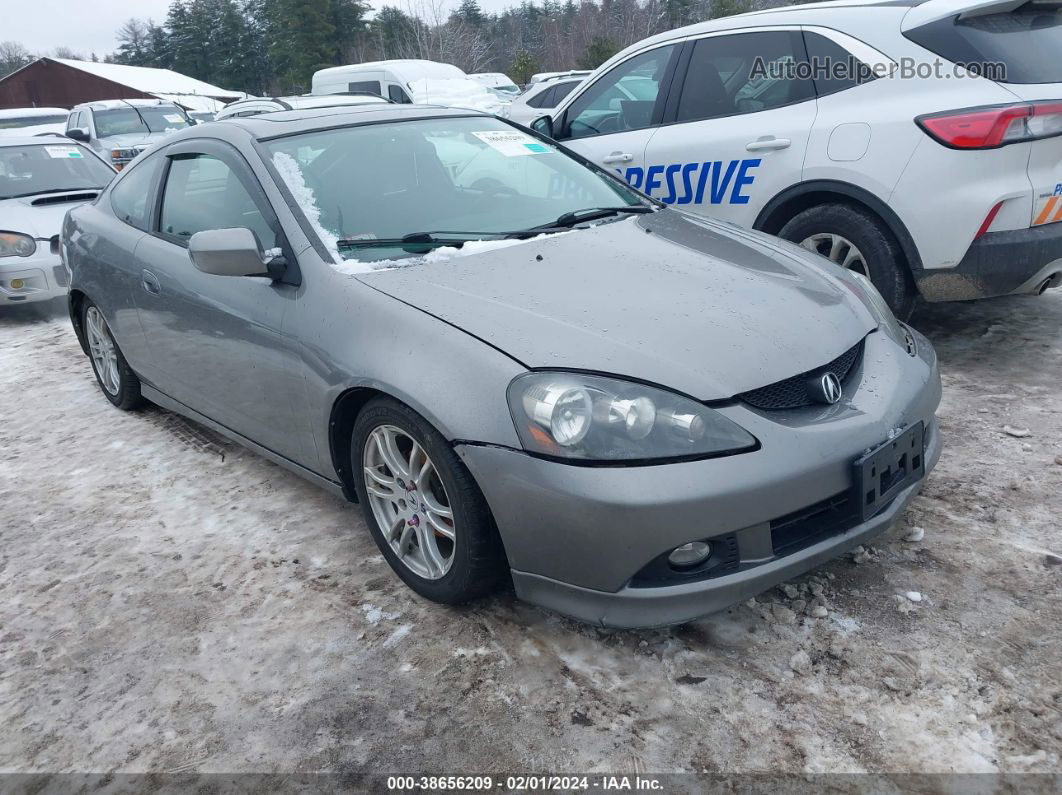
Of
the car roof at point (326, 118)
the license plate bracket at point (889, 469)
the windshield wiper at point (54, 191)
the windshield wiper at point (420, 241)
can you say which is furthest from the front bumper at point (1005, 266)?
the windshield wiper at point (54, 191)

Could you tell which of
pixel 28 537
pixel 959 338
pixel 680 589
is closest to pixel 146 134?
pixel 28 537

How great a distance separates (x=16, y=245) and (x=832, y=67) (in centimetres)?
625

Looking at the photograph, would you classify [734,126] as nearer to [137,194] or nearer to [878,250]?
[878,250]

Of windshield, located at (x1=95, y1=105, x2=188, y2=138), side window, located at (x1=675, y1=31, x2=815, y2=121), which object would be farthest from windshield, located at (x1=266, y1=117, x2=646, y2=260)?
windshield, located at (x1=95, y1=105, x2=188, y2=138)

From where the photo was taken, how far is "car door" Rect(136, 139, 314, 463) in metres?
3.02

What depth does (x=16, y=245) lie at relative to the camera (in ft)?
22.3

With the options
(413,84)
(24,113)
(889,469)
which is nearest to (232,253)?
(889,469)

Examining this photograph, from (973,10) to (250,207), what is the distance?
346 centimetres

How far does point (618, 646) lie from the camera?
2.47 metres

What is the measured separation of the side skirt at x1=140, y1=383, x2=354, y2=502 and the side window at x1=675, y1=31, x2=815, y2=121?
3.17 metres

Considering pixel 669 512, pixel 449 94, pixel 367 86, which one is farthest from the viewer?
pixel 367 86

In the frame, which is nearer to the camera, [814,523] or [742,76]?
[814,523]

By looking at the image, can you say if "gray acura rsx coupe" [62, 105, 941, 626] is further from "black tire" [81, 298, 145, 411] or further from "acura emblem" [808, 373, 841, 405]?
"black tire" [81, 298, 145, 411]

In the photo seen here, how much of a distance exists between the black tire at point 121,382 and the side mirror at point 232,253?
1731 millimetres
